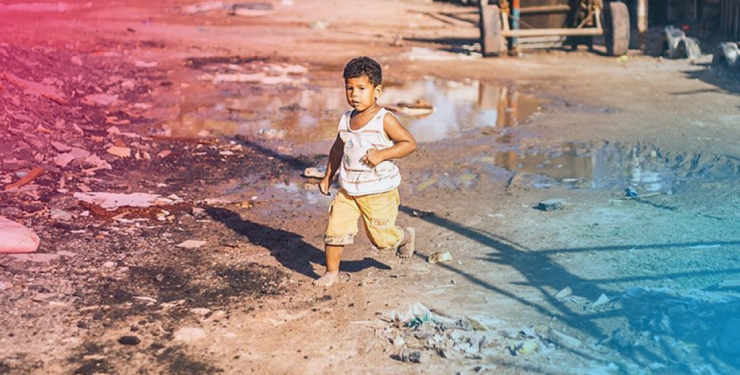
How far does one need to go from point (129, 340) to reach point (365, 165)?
1.59 metres

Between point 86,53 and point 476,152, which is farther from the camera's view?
point 86,53

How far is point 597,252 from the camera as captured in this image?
18.5 feet

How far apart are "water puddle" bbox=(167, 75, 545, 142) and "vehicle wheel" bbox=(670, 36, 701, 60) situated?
13.2 ft

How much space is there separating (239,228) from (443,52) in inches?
442

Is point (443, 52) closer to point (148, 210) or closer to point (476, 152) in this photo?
point (476, 152)

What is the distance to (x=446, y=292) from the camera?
16.7 ft

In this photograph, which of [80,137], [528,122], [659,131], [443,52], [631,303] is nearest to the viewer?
[631,303]

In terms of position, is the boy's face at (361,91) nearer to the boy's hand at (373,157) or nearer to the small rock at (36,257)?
the boy's hand at (373,157)

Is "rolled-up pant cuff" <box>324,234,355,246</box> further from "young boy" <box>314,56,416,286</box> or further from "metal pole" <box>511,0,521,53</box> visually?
"metal pole" <box>511,0,521,53</box>

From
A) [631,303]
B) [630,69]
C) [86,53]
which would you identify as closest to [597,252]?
[631,303]

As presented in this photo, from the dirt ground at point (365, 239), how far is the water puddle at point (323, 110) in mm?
60

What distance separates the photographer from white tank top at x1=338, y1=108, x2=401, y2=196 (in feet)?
16.9

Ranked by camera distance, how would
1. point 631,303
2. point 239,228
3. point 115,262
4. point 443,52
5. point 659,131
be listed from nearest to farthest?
point 631,303
point 115,262
point 239,228
point 659,131
point 443,52

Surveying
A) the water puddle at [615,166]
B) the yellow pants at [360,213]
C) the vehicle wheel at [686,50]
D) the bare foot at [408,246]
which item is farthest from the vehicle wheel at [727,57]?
the yellow pants at [360,213]
